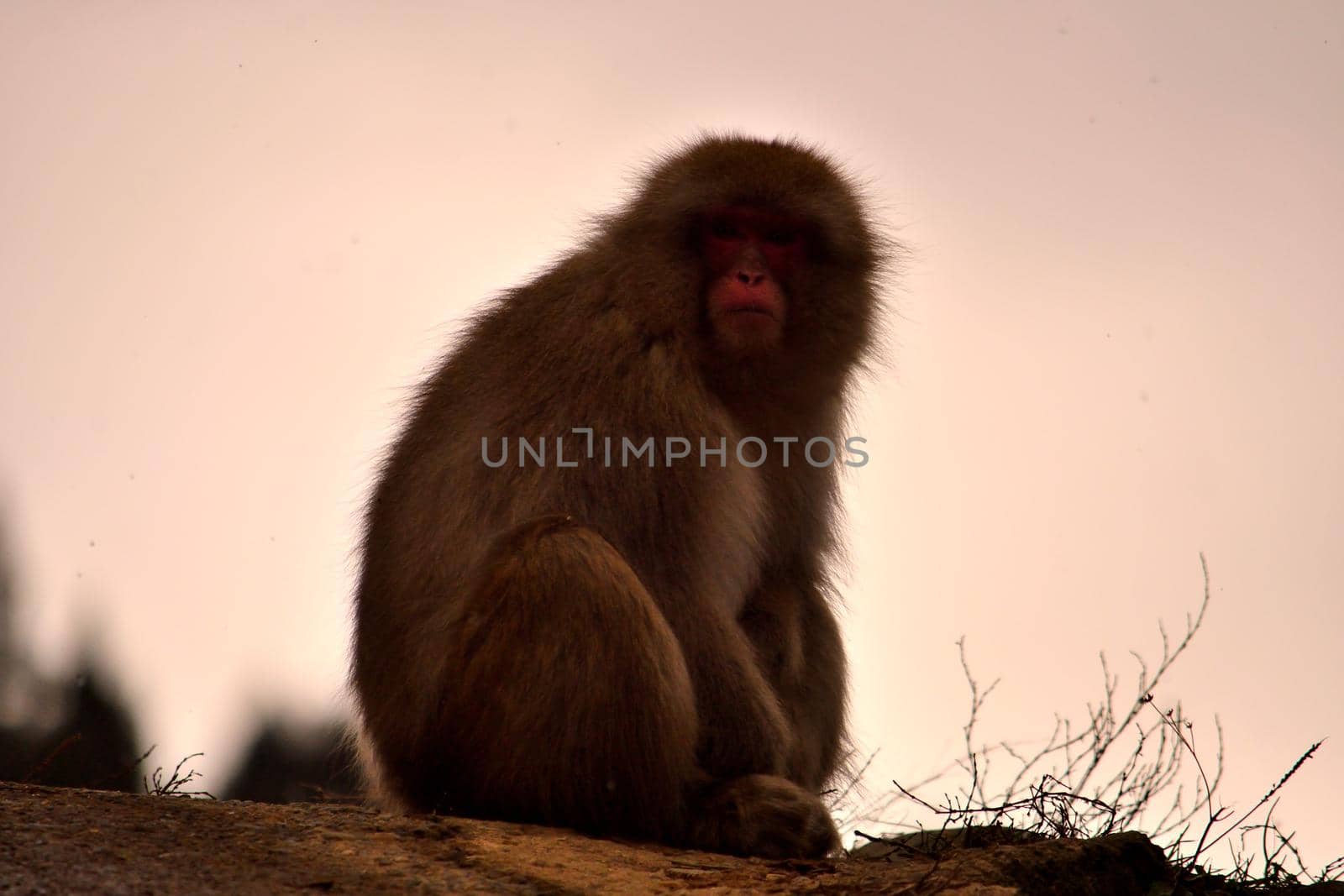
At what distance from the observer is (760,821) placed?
4.19 metres

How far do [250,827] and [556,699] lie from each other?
0.85 m

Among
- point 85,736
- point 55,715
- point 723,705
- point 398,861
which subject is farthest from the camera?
point 55,715

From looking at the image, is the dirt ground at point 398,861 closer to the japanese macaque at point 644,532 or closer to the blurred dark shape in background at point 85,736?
the japanese macaque at point 644,532

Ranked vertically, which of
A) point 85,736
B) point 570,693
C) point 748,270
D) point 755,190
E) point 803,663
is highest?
point 755,190

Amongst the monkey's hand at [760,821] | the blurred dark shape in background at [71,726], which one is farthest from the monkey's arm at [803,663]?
the blurred dark shape in background at [71,726]

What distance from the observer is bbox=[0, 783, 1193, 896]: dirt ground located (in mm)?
3402

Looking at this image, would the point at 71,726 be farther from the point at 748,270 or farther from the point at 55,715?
the point at 748,270

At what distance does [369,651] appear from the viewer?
4.81 meters

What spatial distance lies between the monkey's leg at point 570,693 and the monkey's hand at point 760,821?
0.09 m

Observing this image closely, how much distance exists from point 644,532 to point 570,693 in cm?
63

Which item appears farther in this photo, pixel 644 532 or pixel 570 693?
pixel 644 532

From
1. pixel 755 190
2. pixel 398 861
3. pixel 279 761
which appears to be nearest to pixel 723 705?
pixel 398 861

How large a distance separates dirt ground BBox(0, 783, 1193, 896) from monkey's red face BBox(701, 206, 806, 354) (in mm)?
1648

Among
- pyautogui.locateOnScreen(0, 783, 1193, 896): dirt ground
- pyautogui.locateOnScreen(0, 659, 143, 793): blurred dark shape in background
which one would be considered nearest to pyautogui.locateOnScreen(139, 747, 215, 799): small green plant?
pyautogui.locateOnScreen(0, 783, 1193, 896): dirt ground
